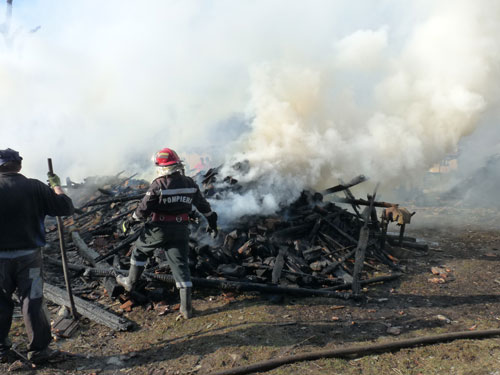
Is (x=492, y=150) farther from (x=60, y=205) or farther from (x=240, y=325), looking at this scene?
(x=60, y=205)

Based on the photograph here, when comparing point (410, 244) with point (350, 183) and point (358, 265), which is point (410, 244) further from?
point (358, 265)

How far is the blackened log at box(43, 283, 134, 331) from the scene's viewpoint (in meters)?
4.58

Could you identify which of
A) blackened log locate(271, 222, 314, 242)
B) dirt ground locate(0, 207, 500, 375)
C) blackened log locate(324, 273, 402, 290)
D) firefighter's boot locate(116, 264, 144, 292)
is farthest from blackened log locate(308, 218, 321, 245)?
firefighter's boot locate(116, 264, 144, 292)

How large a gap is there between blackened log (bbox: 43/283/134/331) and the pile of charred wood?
33mm

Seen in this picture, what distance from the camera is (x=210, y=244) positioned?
23.2 ft

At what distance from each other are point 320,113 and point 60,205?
8095 mm

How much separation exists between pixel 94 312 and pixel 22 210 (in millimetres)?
1912


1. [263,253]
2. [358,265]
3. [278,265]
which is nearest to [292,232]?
[263,253]

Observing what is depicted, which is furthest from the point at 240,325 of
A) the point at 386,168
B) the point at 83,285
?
the point at 386,168

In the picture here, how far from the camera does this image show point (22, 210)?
3693 mm

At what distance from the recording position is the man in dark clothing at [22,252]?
3648 millimetres

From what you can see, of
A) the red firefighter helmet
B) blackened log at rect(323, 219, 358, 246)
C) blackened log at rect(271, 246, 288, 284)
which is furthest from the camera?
blackened log at rect(323, 219, 358, 246)

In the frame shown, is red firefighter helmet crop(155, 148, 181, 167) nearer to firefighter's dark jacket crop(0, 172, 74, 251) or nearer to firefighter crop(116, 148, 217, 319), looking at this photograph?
firefighter crop(116, 148, 217, 319)

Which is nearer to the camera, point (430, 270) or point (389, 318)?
point (389, 318)
